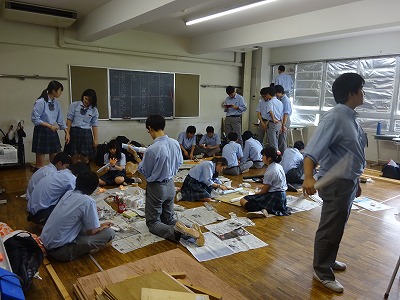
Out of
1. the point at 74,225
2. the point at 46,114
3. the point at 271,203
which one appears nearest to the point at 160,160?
the point at 74,225

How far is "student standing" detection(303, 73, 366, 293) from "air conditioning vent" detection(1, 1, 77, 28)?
4604mm

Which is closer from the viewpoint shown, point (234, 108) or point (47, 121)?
point (47, 121)

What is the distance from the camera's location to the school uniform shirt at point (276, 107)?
19.3 feet

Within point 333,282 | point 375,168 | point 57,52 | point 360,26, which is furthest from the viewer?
point 375,168

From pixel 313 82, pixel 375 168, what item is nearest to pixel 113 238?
pixel 375 168

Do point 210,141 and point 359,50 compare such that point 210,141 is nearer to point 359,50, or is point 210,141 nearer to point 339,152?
point 359,50

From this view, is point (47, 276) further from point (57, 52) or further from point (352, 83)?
point (57, 52)

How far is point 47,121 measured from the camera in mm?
4410

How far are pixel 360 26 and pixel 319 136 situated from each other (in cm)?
325

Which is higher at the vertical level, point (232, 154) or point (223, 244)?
point (232, 154)

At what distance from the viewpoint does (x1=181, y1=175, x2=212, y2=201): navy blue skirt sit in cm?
397

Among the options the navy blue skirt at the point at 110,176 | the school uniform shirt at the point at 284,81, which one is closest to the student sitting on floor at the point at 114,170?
the navy blue skirt at the point at 110,176

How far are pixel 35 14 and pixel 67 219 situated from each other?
3922mm

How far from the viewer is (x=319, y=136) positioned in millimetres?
2000
